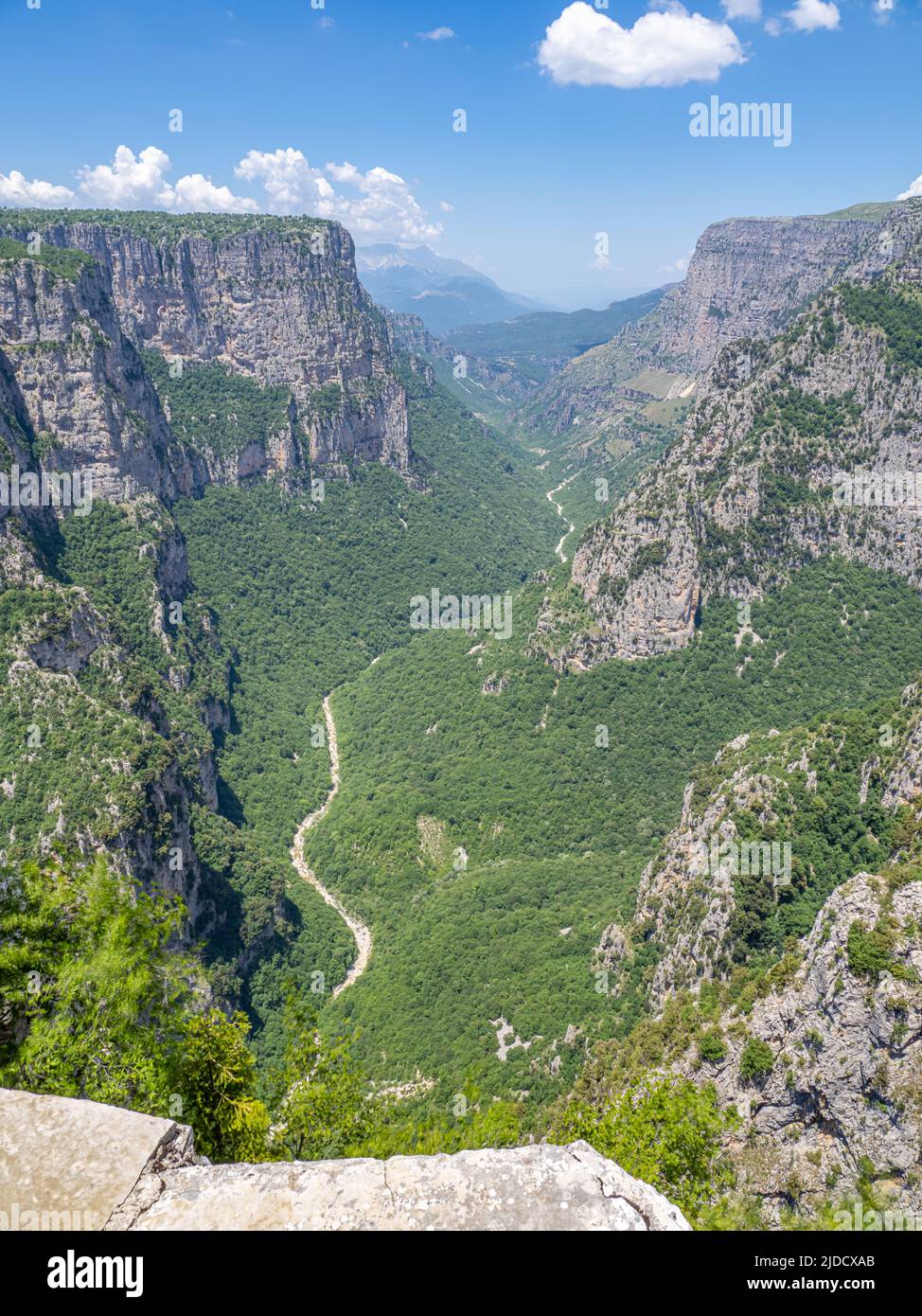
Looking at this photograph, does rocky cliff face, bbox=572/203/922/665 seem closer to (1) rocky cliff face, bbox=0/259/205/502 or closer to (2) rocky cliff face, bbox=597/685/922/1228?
(2) rocky cliff face, bbox=597/685/922/1228

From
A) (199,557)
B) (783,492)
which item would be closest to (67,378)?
(199,557)

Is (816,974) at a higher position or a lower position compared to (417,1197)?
lower

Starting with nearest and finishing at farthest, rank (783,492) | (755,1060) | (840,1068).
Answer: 1. (840,1068)
2. (755,1060)
3. (783,492)

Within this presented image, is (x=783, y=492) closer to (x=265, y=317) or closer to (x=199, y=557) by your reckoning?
(x=199, y=557)

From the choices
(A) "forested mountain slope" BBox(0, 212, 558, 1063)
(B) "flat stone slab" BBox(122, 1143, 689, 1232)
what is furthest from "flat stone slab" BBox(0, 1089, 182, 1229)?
(A) "forested mountain slope" BBox(0, 212, 558, 1063)

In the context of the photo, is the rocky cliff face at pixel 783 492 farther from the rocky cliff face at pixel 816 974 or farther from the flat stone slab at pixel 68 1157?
the flat stone slab at pixel 68 1157
